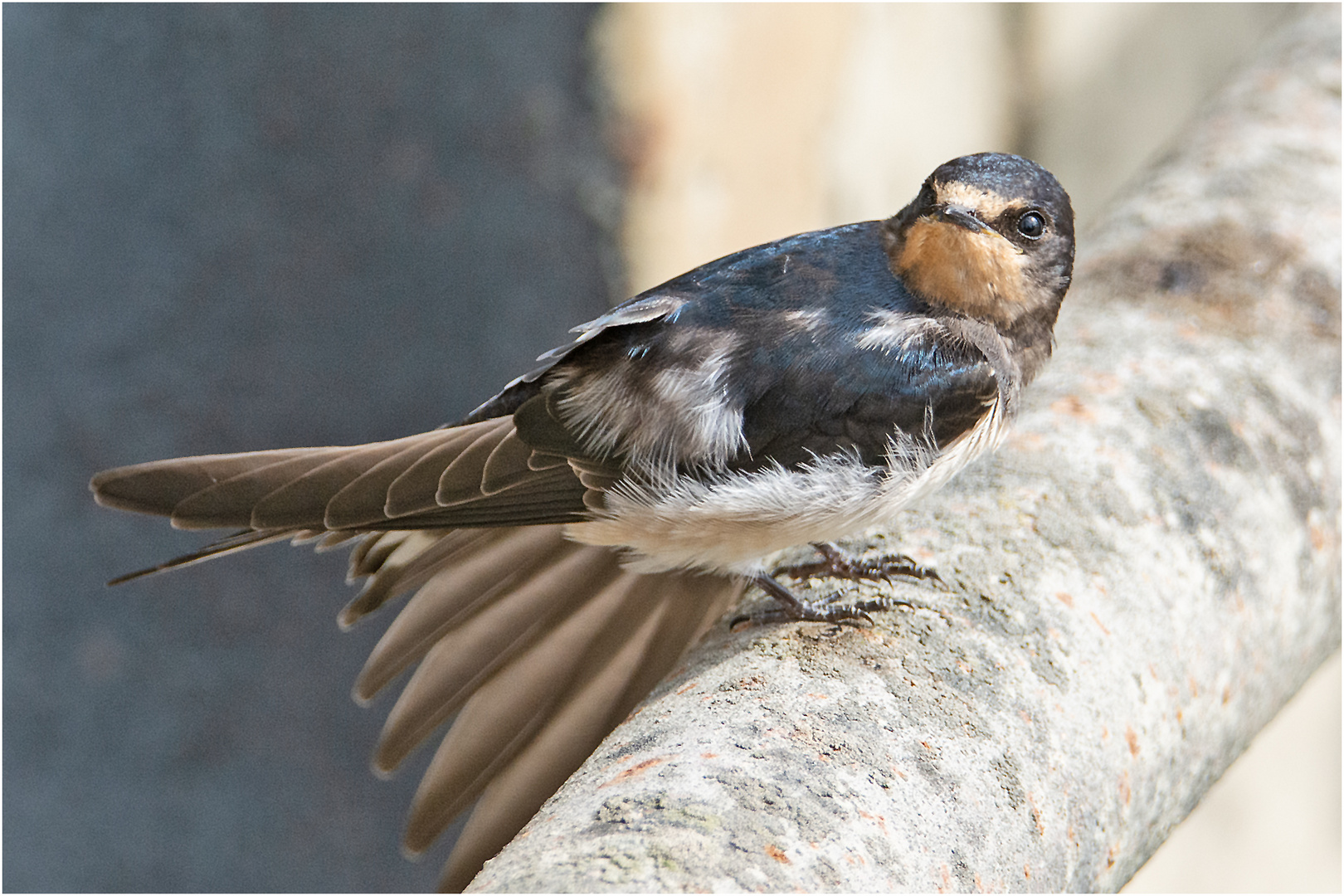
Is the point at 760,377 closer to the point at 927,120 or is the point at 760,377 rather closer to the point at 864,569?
the point at 864,569

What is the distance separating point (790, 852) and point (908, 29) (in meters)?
2.98

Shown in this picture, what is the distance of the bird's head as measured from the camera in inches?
51.4

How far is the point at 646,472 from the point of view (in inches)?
50.4

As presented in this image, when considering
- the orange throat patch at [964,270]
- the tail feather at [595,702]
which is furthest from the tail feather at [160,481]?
the orange throat patch at [964,270]

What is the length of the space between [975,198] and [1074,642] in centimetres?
51

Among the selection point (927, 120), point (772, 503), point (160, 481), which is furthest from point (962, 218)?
point (927, 120)

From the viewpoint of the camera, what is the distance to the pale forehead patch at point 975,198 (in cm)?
130

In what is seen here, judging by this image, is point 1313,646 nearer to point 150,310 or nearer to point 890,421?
point 890,421

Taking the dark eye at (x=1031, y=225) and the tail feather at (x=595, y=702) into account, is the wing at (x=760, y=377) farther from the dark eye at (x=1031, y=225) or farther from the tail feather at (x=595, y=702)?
the tail feather at (x=595, y=702)

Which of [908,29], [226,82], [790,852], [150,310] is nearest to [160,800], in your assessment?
[150,310]

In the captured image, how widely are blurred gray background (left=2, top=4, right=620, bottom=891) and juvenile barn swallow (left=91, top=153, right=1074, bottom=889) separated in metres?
1.49

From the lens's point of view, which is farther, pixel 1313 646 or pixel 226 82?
pixel 226 82

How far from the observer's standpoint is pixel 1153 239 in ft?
5.96

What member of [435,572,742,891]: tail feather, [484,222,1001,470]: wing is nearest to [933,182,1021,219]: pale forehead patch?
[484,222,1001,470]: wing
